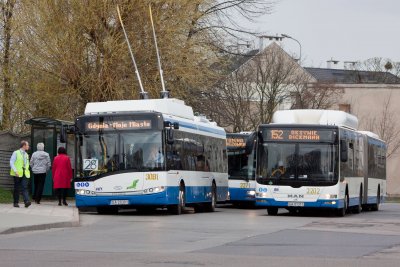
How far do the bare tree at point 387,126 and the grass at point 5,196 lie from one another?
4761cm

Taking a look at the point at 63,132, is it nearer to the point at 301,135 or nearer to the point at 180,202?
the point at 180,202

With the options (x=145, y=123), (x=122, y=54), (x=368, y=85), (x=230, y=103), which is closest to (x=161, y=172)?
(x=145, y=123)

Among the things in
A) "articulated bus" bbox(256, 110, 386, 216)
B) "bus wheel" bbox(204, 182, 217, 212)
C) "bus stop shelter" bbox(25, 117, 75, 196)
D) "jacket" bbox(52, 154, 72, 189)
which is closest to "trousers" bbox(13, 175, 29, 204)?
"jacket" bbox(52, 154, 72, 189)

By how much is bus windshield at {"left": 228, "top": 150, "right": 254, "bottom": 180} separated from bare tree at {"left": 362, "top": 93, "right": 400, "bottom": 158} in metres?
40.3

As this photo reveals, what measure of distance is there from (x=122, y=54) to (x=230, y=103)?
2702 centimetres

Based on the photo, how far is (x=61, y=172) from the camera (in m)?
31.2

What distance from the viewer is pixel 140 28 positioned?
36562 mm

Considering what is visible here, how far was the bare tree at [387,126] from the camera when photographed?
3110 inches

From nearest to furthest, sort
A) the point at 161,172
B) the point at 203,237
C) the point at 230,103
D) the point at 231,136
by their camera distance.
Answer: the point at 203,237, the point at 161,172, the point at 231,136, the point at 230,103

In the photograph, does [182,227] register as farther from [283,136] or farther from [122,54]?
[122,54]

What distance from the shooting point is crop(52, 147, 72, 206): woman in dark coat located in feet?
102

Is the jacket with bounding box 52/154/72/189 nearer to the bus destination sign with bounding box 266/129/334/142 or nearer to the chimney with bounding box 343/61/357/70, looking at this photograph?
the bus destination sign with bounding box 266/129/334/142

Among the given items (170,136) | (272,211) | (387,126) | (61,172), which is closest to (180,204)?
(170,136)

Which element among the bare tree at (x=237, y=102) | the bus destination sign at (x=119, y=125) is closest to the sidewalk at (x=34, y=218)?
the bus destination sign at (x=119, y=125)
